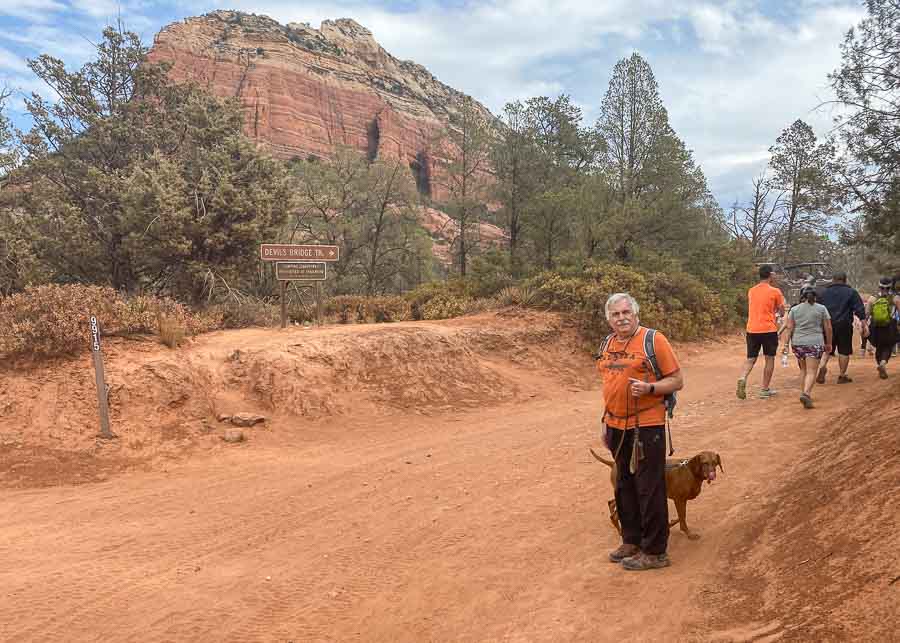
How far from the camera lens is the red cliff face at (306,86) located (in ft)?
264

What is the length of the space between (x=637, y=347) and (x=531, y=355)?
31.2ft

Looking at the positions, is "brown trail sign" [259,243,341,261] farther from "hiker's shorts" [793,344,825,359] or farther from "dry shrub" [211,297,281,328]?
"hiker's shorts" [793,344,825,359]

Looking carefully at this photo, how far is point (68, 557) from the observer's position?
474cm

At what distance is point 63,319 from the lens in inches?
354

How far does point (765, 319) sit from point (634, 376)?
6022 mm

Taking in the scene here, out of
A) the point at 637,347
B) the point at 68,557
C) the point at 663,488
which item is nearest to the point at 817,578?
the point at 663,488

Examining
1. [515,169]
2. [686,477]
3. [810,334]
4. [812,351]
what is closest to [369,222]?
[515,169]

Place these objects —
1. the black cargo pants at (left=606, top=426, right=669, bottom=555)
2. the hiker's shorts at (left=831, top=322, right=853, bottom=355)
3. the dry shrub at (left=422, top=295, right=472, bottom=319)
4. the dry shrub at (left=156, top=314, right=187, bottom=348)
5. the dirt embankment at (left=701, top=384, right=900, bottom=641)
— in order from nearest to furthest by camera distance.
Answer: the dirt embankment at (left=701, top=384, right=900, bottom=641)
the black cargo pants at (left=606, top=426, right=669, bottom=555)
the hiker's shorts at (left=831, top=322, right=853, bottom=355)
the dry shrub at (left=156, top=314, right=187, bottom=348)
the dry shrub at (left=422, top=295, right=472, bottom=319)

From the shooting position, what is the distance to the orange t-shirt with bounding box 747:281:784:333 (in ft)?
27.1

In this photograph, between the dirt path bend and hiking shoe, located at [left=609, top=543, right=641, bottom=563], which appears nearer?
the dirt path bend

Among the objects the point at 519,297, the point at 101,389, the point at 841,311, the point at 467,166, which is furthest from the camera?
the point at 467,166

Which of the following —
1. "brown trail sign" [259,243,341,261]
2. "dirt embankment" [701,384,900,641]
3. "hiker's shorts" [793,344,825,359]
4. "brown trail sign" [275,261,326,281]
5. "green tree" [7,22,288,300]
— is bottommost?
"dirt embankment" [701,384,900,641]

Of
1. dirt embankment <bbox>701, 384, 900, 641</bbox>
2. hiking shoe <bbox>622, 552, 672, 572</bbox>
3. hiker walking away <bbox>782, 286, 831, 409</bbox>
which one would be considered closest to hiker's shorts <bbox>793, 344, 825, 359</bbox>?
hiker walking away <bbox>782, 286, 831, 409</bbox>

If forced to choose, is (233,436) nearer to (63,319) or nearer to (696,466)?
(63,319)
